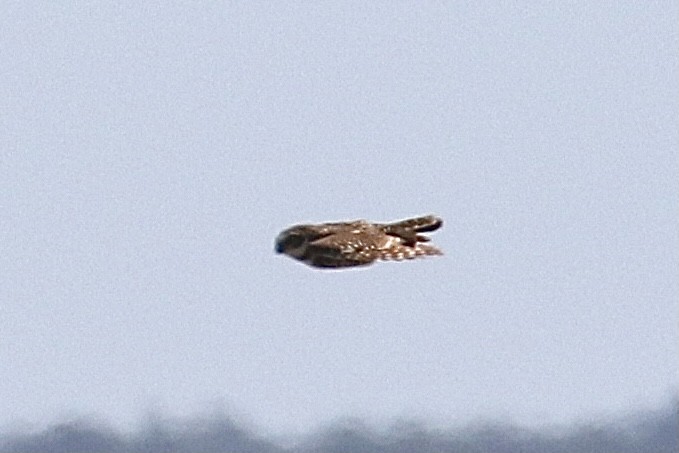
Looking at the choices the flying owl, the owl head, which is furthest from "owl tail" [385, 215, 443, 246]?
the owl head

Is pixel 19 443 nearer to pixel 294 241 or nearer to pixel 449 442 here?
pixel 449 442

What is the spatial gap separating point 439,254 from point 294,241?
1129 millimetres

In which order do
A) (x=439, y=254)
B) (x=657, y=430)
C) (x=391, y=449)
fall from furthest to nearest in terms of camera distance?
(x=657, y=430)
(x=391, y=449)
(x=439, y=254)

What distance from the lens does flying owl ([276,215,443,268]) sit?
24172 mm

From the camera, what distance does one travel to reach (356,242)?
24.2 m

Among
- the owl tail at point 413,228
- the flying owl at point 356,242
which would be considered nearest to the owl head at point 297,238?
the flying owl at point 356,242

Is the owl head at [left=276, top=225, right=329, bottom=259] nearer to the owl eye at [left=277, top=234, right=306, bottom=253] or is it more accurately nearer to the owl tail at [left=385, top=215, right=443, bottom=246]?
the owl eye at [left=277, top=234, right=306, bottom=253]

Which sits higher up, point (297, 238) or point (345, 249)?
point (297, 238)

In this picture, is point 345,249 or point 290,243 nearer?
point 345,249

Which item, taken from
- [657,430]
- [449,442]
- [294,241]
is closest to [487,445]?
[449,442]

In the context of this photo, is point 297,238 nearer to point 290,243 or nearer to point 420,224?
point 290,243

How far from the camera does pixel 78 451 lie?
3953cm

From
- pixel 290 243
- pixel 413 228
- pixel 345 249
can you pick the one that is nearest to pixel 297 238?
pixel 290 243

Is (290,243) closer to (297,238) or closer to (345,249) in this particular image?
(297,238)
